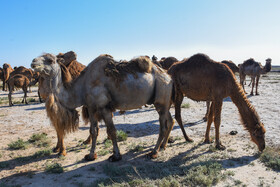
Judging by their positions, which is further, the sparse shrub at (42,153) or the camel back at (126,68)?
the sparse shrub at (42,153)

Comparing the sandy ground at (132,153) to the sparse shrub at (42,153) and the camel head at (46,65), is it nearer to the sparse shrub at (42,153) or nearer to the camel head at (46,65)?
the sparse shrub at (42,153)

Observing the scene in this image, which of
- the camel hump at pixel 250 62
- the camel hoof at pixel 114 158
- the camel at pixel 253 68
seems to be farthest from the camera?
the camel hump at pixel 250 62

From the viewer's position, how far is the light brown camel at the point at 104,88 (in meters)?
4.58

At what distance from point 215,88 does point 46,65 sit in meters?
4.21

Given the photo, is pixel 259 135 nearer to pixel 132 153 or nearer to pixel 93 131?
pixel 132 153

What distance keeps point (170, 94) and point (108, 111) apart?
5.37 feet

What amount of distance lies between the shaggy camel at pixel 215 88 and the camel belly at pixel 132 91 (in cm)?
148

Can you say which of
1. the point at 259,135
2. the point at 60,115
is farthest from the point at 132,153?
the point at 259,135

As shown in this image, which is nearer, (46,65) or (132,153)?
(46,65)

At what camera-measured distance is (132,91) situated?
4.76m

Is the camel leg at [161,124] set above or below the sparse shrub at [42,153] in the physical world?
above

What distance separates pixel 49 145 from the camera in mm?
6238

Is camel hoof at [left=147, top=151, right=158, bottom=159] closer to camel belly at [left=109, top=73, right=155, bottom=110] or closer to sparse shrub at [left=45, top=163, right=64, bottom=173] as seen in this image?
camel belly at [left=109, top=73, right=155, bottom=110]

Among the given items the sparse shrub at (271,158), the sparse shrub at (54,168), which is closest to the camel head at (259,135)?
the sparse shrub at (271,158)
